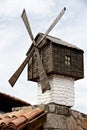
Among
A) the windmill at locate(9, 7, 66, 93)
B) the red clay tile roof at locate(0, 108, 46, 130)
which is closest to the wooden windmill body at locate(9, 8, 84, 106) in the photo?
the windmill at locate(9, 7, 66, 93)

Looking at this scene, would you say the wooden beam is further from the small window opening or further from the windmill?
the small window opening

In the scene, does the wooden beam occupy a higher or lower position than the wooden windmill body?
lower

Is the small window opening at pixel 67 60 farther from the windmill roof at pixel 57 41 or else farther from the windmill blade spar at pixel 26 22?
the windmill blade spar at pixel 26 22

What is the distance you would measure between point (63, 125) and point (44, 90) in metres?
0.93

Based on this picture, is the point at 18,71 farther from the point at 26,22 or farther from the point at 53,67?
the point at 26,22

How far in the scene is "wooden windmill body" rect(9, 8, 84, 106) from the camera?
8.71 m

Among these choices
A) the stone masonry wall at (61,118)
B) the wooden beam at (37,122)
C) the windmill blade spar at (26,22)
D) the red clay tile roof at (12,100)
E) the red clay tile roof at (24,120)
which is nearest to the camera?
the red clay tile roof at (24,120)

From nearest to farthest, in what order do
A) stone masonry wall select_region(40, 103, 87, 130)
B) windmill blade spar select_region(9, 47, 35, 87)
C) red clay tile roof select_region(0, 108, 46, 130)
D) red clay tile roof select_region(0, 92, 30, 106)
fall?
red clay tile roof select_region(0, 108, 46, 130) < stone masonry wall select_region(40, 103, 87, 130) < windmill blade spar select_region(9, 47, 35, 87) < red clay tile roof select_region(0, 92, 30, 106)

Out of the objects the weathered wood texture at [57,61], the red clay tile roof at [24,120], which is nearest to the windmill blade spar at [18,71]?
the weathered wood texture at [57,61]

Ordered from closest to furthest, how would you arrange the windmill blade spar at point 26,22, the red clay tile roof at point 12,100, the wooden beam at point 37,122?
the wooden beam at point 37,122
the windmill blade spar at point 26,22
the red clay tile roof at point 12,100

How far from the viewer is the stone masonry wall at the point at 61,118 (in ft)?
26.3

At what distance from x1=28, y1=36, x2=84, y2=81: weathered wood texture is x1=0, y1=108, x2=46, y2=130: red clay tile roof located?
3.72 feet

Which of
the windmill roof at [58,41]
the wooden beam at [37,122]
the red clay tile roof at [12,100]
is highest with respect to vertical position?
the windmill roof at [58,41]

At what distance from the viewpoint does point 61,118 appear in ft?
26.8
